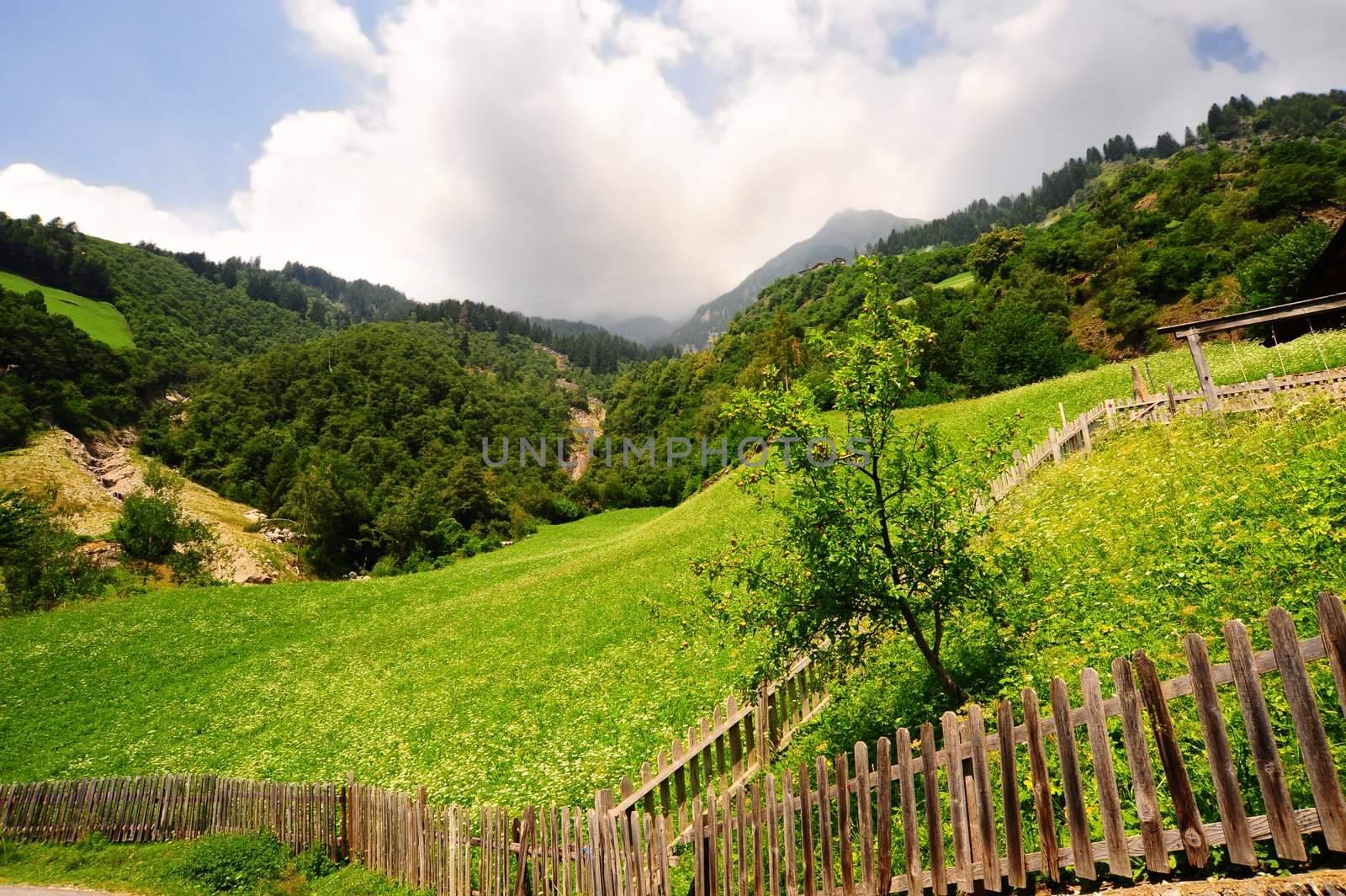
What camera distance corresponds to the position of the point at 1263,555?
750 cm

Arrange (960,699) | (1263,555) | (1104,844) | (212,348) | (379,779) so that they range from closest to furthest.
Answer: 1. (1104,844)
2. (1263,555)
3. (960,699)
4. (379,779)
5. (212,348)

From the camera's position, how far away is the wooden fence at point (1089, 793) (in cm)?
335

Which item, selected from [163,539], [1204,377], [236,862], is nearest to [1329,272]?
[1204,377]

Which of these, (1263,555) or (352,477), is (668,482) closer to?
(352,477)

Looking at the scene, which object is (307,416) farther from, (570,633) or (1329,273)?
(1329,273)

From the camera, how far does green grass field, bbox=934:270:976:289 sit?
11581 cm

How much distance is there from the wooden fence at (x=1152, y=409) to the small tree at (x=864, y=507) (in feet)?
30.9

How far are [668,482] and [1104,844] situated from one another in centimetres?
9085

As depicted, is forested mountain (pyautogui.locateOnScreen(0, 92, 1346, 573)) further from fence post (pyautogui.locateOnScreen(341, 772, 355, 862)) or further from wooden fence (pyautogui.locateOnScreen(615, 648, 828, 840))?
fence post (pyautogui.locateOnScreen(341, 772, 355, 862))

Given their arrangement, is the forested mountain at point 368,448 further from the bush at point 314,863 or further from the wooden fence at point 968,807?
the wooden fence at point 968,807

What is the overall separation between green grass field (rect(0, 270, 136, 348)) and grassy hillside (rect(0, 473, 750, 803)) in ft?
A: 480

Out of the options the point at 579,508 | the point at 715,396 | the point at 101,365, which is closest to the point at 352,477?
the point at 579,508

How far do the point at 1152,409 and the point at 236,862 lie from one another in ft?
95.1

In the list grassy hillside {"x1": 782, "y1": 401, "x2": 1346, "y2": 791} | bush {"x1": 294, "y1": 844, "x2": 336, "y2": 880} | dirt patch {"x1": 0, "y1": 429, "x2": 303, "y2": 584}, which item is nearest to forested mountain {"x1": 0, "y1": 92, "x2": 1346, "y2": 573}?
dirt patch {"x1": 0, "y1": 429, "x2": 303, "y2": 584}
